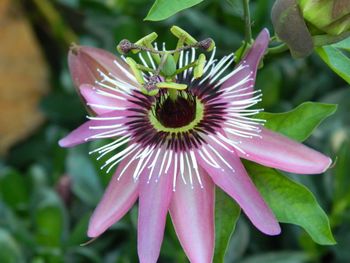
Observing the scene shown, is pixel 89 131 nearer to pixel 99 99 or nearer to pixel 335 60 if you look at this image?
pixel 99 99

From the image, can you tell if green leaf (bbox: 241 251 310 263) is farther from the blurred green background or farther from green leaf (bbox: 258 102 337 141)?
green leaf (bbox: 258 102 337 141)

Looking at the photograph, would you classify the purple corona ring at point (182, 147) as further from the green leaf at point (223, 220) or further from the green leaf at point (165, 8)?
the green leaf at point (165, 8)

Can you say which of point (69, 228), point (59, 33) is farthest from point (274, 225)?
point (59, 33)

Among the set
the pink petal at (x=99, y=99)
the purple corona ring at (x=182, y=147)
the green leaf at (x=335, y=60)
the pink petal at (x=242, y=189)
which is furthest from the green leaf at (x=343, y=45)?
the pink petal at (x=99, y=99)

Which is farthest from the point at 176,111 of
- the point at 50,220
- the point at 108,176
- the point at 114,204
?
the point at 50,220

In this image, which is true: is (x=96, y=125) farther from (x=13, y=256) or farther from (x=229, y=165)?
(x=13, y=256)

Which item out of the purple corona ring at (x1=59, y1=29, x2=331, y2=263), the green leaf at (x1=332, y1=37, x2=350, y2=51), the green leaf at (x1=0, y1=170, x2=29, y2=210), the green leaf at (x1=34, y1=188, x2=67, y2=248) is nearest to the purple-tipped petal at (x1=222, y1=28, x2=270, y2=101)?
the purple corona ring at (x1=59, y1=29, x2=331, y2=263)
